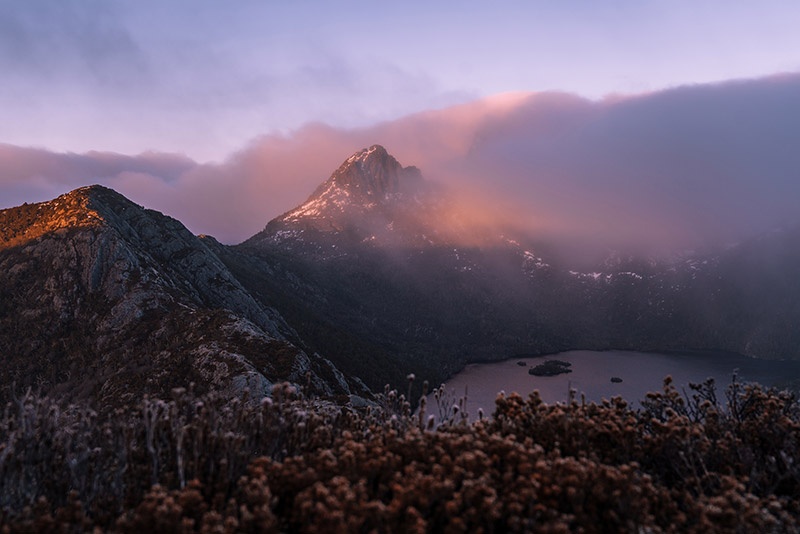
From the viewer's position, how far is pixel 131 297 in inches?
2640

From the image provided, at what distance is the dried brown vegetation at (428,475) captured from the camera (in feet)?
24.9

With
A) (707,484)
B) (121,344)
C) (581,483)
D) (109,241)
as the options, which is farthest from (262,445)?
(109,241)

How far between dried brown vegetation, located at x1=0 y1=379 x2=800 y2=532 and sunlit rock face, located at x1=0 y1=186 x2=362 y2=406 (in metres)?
33.2

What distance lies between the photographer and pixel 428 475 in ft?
28.6

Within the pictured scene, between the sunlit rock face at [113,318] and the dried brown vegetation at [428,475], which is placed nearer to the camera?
the dried brown vegetation at [428,475]

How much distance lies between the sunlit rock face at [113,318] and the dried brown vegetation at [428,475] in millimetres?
33200

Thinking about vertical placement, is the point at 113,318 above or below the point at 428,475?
above

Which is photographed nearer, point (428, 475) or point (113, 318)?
point (428, 475)

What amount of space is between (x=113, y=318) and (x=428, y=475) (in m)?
69.8

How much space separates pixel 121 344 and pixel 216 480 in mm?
60424

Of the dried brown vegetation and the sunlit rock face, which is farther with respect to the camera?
the sunlit rock face

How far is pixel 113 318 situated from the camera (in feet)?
213

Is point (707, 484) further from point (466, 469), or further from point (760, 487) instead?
point (466, 469)

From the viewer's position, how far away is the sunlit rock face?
1996 inches
